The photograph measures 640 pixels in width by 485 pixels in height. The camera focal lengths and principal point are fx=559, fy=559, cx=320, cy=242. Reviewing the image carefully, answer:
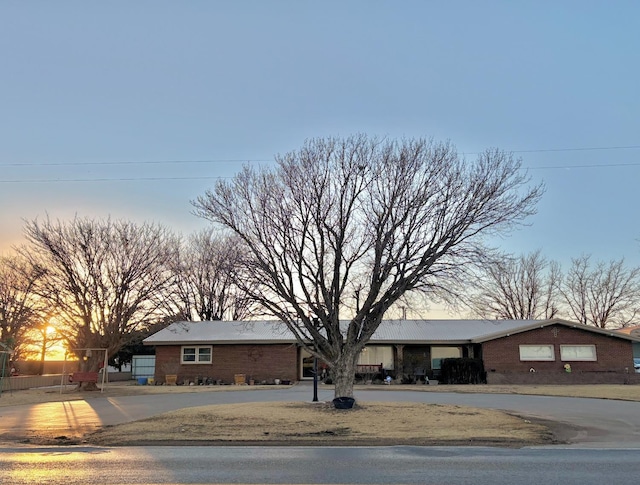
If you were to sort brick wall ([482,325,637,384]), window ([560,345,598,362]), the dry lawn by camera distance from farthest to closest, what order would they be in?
window ([560,345,598,362])
brick wall ([482,325,637,384])
the dry lawn

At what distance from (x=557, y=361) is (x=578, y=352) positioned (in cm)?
149

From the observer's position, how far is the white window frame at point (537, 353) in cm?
3467

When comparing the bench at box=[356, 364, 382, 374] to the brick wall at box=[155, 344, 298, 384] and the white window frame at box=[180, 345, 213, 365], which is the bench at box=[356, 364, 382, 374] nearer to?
the brick wall at box=[155, 344, 298, 384]

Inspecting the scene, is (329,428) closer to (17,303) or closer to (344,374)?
(344,374)

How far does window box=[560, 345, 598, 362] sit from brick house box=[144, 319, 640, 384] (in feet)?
0.19

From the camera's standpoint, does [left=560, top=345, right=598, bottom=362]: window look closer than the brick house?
No

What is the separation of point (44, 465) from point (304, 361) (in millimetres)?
29224

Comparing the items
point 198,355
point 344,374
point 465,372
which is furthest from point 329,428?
point 198,355

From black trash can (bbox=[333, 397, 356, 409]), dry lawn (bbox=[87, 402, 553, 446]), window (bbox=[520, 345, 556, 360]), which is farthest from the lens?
window (bbox=[520, 345, 556, 360])

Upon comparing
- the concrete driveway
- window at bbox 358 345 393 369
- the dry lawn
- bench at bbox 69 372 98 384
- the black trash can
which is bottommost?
the concrete driveway

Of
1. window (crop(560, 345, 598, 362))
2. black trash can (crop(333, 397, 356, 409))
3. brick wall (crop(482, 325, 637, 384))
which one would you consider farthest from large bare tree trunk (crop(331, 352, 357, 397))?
window (crop(560, 345, 598, 362))

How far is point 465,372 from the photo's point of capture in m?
33.8

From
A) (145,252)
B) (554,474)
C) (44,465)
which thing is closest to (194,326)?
(145,252)

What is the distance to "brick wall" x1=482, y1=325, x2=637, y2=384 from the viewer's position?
3366 centimetres
